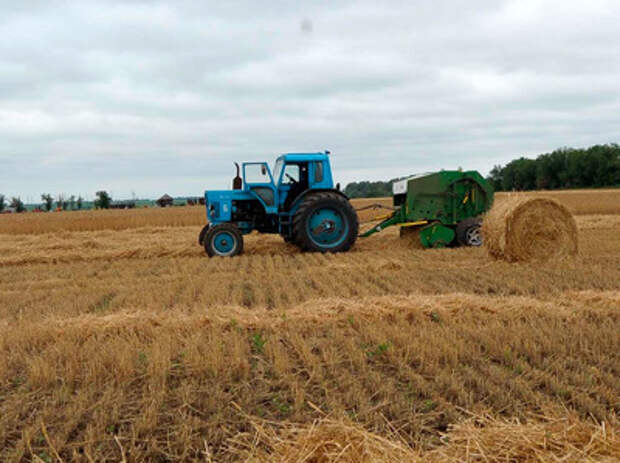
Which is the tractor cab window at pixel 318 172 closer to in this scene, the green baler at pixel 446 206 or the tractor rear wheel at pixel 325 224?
the tractor rear wheel at pixel 325 224

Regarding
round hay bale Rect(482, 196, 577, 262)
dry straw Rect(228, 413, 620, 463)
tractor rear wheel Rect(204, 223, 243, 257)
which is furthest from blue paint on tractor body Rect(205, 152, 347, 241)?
dry straw Rect(228, 413, 620, 463)

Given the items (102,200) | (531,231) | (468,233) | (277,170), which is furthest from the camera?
(102,200)

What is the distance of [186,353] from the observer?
4297 millimetres

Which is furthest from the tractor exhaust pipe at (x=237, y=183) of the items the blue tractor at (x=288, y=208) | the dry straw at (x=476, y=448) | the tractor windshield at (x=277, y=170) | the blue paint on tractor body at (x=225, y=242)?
the dry straw at (x=476, y=448)

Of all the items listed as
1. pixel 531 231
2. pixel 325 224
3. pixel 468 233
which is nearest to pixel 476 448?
pixel 531 231

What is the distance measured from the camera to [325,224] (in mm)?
10977

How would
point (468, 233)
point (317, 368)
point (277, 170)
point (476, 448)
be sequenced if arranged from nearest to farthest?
point (476, 448) < point (317, 368) < point (468, 233) < point (277, 170)

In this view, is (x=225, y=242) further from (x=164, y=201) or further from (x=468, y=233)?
(x=164, y=201)

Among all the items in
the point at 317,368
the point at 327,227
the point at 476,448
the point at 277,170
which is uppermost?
the point at 277,170

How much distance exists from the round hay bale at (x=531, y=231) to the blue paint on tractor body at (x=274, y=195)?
335 cm

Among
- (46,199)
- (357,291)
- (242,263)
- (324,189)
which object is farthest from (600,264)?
(46,199)

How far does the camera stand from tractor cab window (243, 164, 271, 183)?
36.0 feet

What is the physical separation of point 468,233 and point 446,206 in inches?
30.0

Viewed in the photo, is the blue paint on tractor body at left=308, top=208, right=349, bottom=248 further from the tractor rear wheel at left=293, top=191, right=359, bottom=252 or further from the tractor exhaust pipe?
the tractor exhaust pipe
